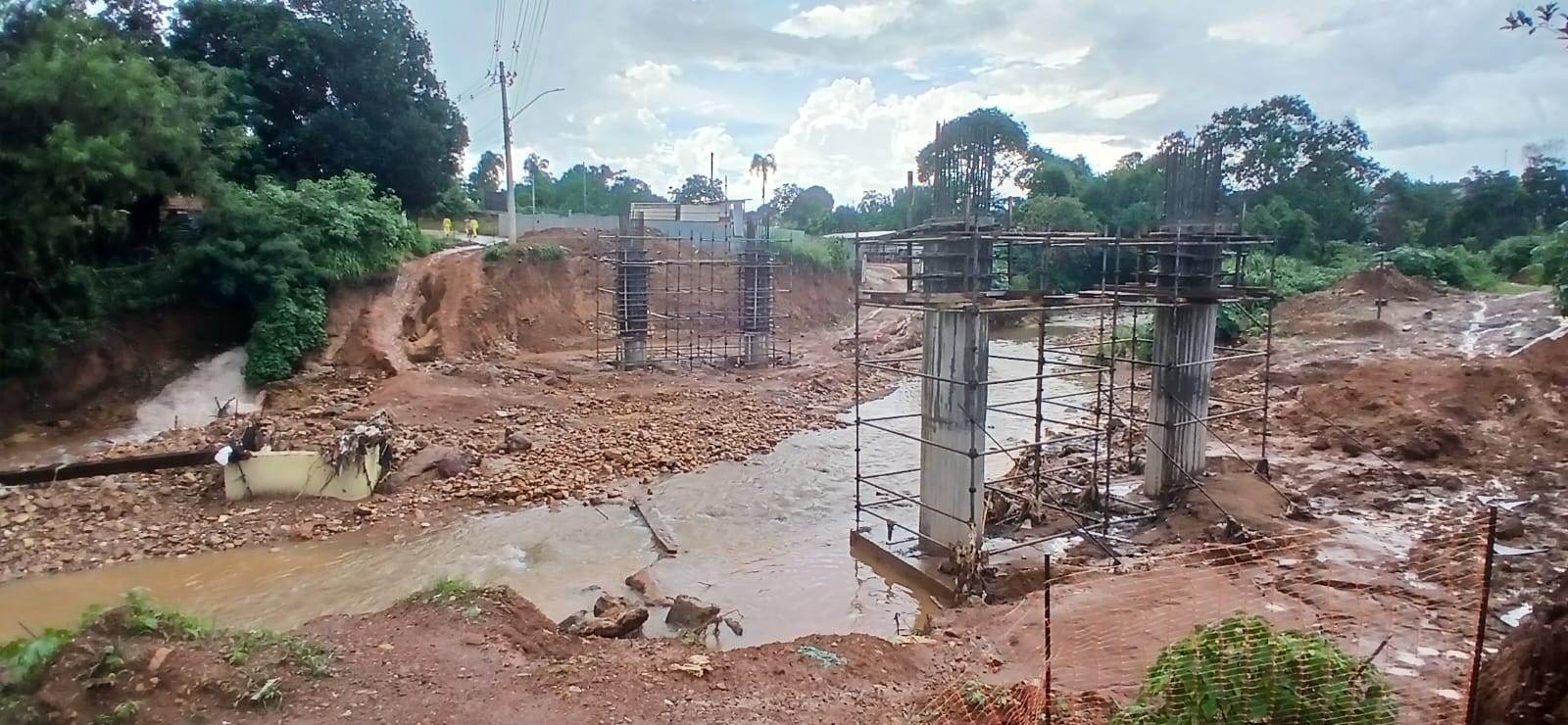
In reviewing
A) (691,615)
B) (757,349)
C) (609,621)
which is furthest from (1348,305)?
(609,621)

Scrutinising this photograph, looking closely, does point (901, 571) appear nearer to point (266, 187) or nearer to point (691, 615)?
point (691, 615)

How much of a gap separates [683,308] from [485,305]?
8274mm

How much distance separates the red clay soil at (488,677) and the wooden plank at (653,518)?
13.6 ft

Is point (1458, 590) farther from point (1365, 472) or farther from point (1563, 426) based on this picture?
point (1563, 426)

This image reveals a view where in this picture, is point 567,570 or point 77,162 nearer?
point 567,570

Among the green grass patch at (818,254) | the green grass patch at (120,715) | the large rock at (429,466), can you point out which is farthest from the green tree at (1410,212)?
the green grass patch at (120,715)

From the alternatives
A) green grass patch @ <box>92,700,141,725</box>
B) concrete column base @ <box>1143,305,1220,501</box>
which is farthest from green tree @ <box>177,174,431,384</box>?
concrete column base @ <box>1143,305,1220,501</box>

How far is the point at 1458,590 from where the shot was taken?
9.38 meters

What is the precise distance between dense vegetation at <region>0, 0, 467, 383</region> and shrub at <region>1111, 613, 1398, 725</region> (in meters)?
17.9

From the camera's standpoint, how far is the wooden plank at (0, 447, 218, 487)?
12984 mm

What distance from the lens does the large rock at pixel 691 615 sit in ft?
30.8

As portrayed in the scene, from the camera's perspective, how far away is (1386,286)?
105ft

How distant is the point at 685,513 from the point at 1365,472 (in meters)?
10.5

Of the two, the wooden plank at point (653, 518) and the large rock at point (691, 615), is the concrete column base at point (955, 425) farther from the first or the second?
the wooden plank at point (653, 518)
